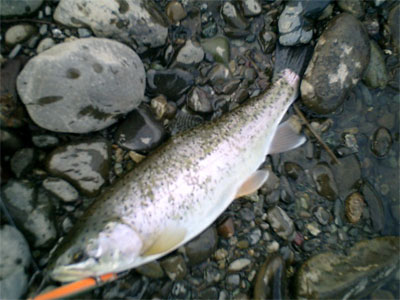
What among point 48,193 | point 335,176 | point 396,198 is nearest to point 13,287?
point 48,193

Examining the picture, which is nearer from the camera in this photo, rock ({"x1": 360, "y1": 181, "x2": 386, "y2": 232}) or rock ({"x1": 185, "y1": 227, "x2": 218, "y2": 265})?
rock ({"x1": 185, "y1": 227, "x2": 218, "y2": 265})

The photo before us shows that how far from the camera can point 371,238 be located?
8.87 ft

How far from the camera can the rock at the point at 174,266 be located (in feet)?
7.84

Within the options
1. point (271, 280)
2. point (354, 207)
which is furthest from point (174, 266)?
A: point (354, 207)

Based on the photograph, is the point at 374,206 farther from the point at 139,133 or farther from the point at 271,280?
the point at 139,133

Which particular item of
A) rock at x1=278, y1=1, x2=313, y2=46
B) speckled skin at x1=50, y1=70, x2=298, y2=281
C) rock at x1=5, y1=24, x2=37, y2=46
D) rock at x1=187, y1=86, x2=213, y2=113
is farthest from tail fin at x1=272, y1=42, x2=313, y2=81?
rock at x1=5, y1=24, x2=37, y2=46

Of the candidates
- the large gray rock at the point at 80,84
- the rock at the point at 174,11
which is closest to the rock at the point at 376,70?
the rock at the point at 174,11

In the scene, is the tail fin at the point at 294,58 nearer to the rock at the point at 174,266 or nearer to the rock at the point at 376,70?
the rock at the point at 376,70

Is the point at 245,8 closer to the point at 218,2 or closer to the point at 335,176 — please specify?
the point at 218,2

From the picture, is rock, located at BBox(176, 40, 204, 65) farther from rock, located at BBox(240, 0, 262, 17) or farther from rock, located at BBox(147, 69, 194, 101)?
rock, located at BBox(240, 0, 262, 17)

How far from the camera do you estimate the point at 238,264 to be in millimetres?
2553

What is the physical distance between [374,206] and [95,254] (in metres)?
2.55

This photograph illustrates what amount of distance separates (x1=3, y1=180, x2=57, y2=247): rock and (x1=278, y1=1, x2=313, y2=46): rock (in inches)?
102

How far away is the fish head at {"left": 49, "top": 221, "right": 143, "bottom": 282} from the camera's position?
184 centimetres
